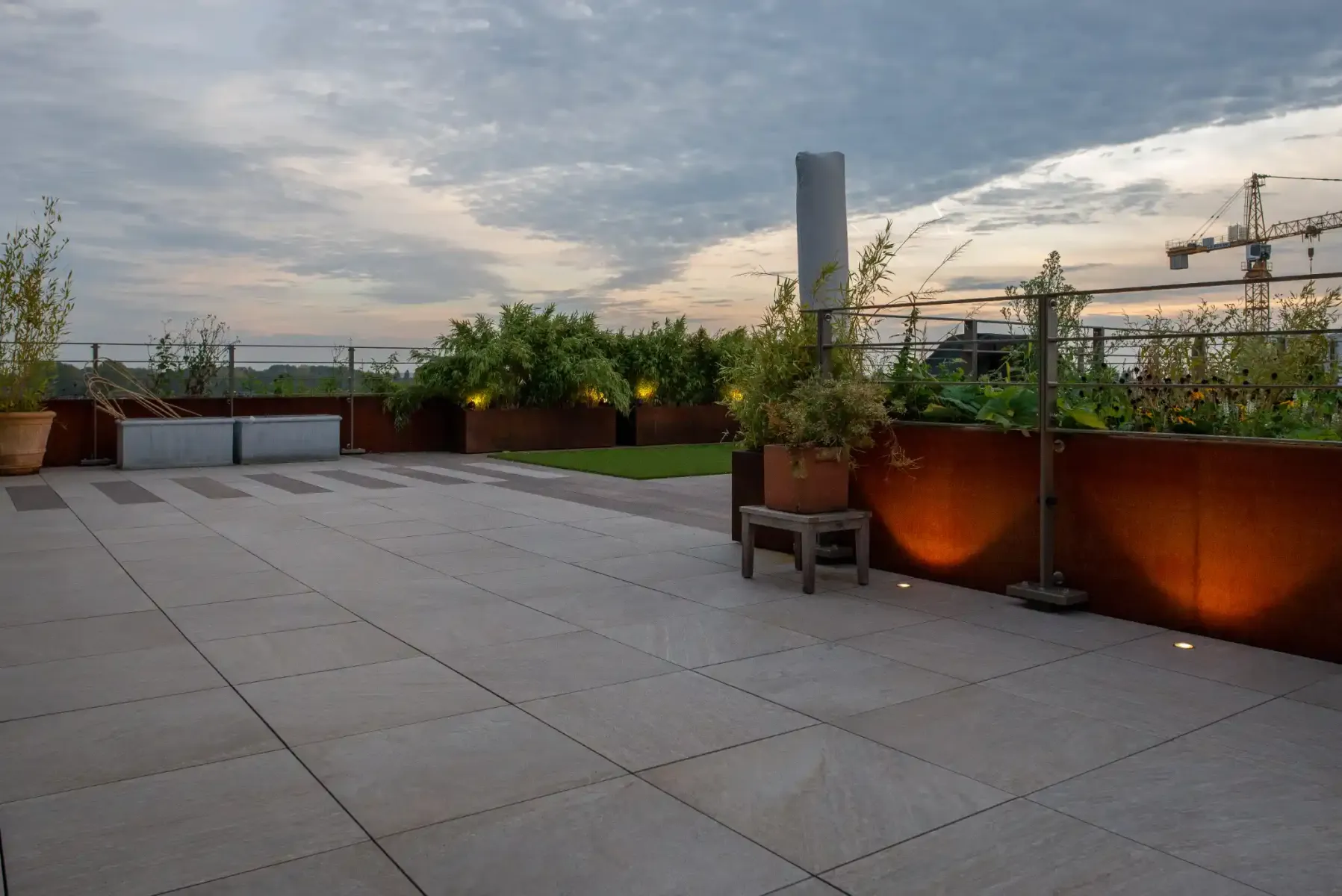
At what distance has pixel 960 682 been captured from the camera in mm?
3893

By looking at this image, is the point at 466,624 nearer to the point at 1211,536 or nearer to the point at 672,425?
the point at 1211,536

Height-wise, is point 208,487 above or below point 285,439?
below

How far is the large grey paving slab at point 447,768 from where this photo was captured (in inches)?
108

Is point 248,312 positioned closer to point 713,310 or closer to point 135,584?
point 713,310

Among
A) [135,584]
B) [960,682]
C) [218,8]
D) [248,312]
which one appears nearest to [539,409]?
[248,312]

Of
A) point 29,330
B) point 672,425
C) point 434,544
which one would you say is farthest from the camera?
point 672,425

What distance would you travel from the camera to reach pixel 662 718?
3.47 metres

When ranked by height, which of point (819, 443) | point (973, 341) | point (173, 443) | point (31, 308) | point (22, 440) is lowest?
point (173, 443)

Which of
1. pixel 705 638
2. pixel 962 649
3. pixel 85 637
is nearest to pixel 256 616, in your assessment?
pixel 85 637

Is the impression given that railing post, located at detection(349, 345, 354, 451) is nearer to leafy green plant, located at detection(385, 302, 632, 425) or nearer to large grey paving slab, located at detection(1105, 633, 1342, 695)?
leafy green plant, located at detection(385, 302, 632, 425)

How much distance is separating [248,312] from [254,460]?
415cm

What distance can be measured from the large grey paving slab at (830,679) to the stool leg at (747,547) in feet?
5.11

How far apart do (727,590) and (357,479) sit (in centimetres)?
735

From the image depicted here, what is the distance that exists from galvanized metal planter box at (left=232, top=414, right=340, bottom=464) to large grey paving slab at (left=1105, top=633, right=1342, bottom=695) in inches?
479
